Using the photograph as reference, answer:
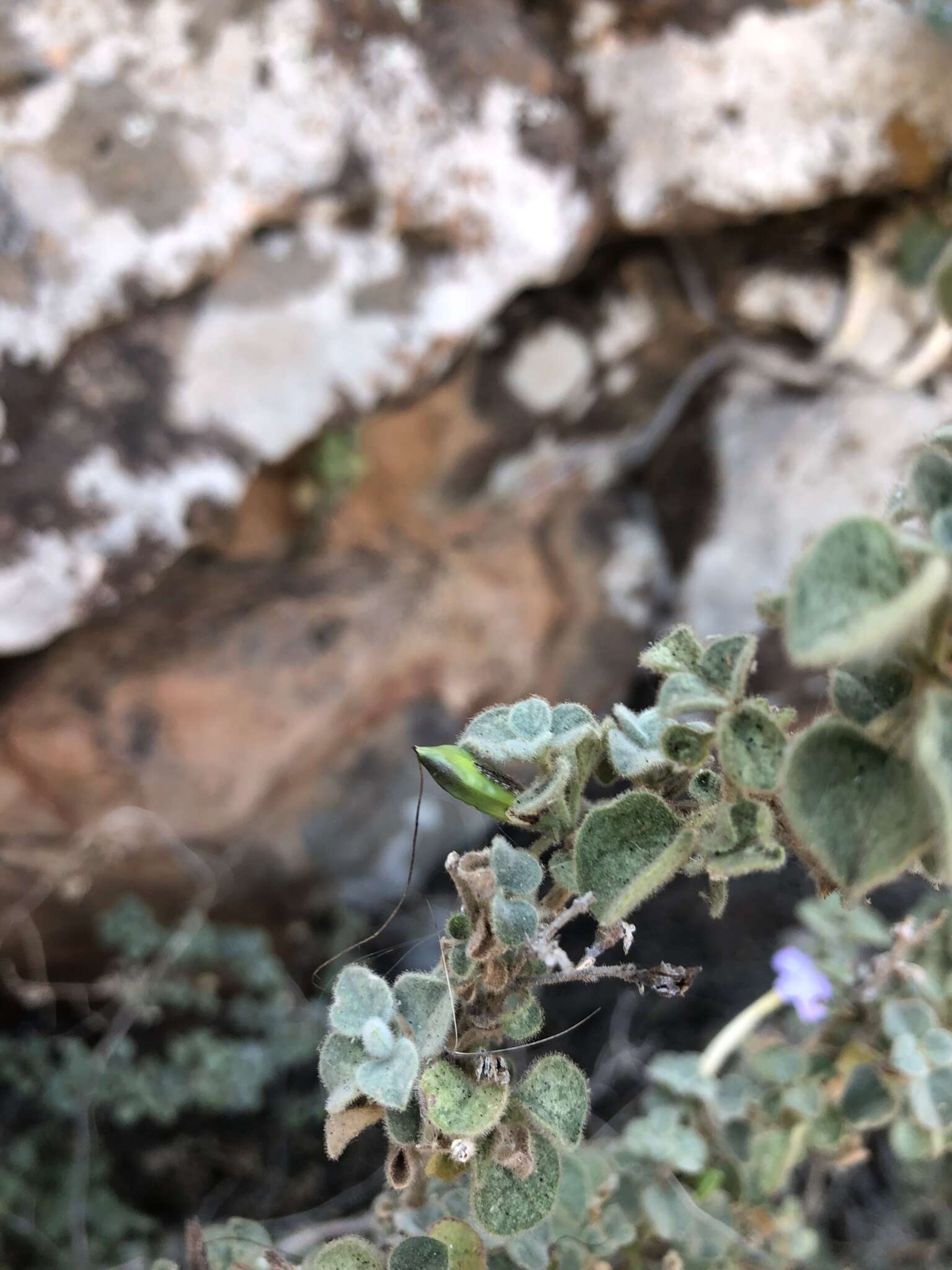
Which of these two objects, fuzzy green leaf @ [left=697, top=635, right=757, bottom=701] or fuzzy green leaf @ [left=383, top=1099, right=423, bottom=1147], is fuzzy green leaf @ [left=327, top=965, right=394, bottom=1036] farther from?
fuzzy green leaf @ [left=697, top=635, right=757, bottom=701]

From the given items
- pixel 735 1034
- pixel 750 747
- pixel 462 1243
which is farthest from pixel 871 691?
pixel 735 1034

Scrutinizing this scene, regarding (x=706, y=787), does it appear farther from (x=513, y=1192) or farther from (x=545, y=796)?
(x=513, y=1192)

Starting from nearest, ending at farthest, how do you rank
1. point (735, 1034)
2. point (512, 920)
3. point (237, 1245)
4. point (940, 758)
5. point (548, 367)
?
point (940, 758), point (512, 920), point (237, 1245), point (735, 1034), point (548, 367)

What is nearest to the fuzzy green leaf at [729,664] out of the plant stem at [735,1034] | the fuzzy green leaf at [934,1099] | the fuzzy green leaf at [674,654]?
the fuzzy green leaf at [674,654]

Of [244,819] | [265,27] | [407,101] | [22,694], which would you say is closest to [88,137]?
[265,27]

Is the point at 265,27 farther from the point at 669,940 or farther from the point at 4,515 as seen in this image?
the point at 669,940
